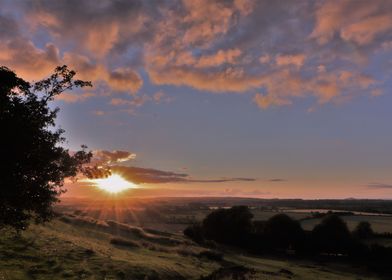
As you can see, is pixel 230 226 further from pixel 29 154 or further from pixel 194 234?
pixel 29 154

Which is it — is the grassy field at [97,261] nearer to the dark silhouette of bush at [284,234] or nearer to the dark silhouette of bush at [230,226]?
the dark silhouette of bush at [284,234]

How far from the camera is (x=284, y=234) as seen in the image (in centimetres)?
11519

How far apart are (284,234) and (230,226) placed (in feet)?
49.4

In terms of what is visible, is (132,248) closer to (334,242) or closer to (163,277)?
(163,277)

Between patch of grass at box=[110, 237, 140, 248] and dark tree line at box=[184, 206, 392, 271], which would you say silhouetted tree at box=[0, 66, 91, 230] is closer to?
patch of grass at box=[110, 237, 140, 248]

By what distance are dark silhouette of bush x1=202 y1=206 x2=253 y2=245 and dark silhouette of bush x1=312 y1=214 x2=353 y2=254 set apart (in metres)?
18.3

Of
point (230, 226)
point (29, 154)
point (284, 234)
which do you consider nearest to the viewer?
point (29, 154)

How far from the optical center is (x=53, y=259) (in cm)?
4447

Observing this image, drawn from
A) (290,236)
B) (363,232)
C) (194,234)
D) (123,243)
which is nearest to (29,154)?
(123,243)

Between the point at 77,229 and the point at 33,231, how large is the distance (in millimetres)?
19279

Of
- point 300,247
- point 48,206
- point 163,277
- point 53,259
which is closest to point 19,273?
point 53,259

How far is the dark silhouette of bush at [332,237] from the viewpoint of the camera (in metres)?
110

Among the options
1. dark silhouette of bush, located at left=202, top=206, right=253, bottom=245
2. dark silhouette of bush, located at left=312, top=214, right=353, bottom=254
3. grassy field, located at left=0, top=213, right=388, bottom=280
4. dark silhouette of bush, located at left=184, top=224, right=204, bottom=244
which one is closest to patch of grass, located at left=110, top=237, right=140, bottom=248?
grassy field, located at left=0, top=213, right=388, bottom=280

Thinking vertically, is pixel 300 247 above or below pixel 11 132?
below
